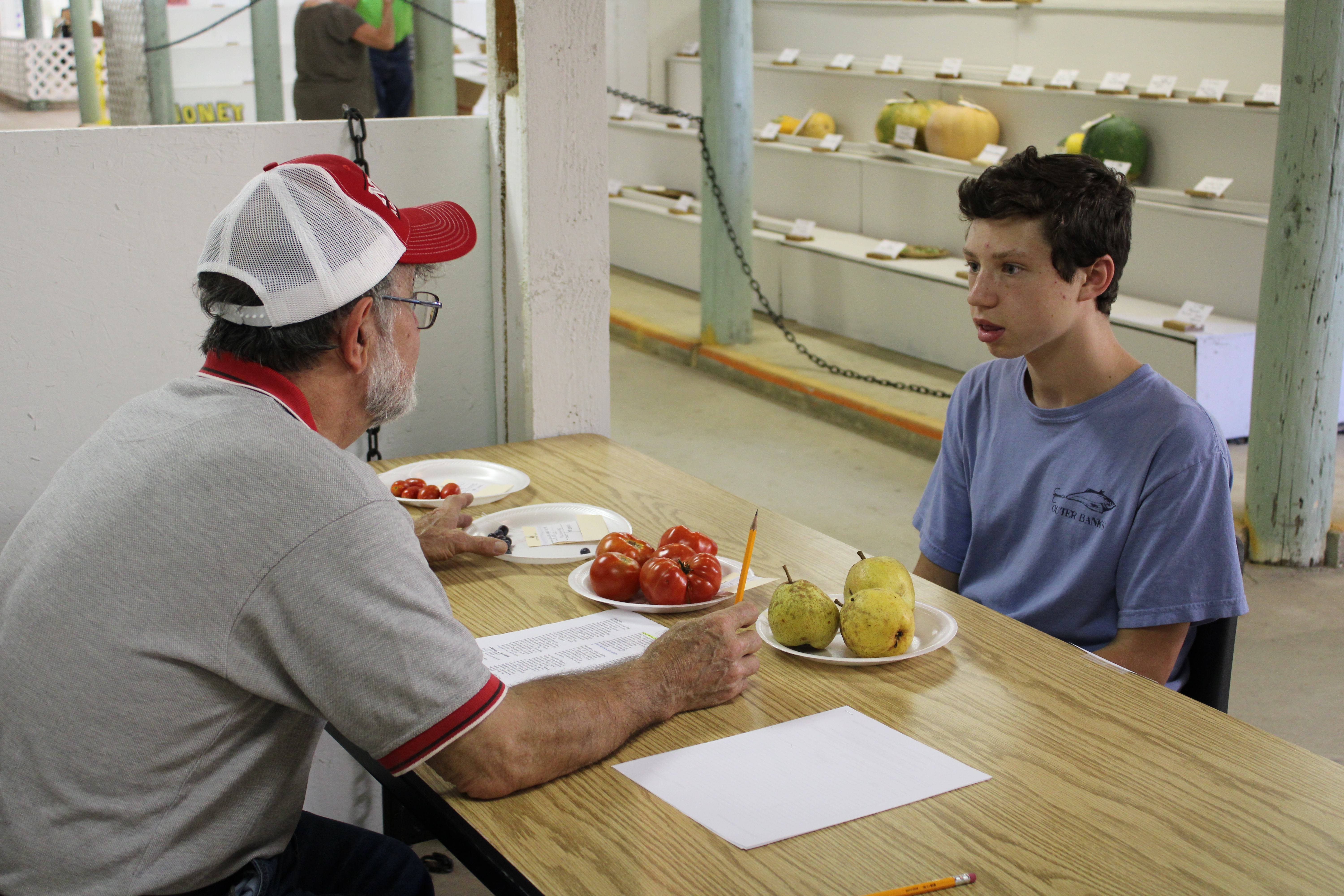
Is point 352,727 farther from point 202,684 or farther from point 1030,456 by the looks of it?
point 1030,456

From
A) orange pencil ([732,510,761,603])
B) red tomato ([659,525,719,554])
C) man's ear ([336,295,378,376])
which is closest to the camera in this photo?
man's ear ([336,295,378,376])

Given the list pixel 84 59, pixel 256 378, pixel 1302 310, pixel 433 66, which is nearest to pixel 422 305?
pixel 256 378

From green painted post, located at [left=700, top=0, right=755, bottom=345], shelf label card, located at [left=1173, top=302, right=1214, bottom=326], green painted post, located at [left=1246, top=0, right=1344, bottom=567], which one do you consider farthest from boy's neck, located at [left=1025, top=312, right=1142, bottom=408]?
green painted post, located at [left=700, top=0, right=755, bottom=345]

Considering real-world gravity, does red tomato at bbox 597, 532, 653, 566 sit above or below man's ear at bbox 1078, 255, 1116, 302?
below

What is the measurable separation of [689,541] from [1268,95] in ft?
14.7

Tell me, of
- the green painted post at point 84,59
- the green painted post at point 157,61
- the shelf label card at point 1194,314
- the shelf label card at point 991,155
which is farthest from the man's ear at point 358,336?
the green painted post at point 84,59

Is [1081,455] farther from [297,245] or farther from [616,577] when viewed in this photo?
[297,245]

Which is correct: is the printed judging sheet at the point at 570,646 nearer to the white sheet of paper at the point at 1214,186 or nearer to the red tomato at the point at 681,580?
the red tomato at the point at 681,580

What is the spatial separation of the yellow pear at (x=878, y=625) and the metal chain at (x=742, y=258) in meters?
4.56

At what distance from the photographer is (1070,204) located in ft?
7.14

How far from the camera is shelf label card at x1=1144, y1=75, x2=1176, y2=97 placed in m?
5.88

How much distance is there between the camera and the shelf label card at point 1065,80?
253 inches

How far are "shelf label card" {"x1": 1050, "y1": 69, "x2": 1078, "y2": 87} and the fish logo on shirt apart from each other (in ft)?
15.7

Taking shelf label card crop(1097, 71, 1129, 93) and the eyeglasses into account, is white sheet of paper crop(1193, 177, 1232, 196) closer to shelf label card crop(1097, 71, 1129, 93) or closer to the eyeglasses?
shelf label card crop(1097, 71, 1129, 93)
